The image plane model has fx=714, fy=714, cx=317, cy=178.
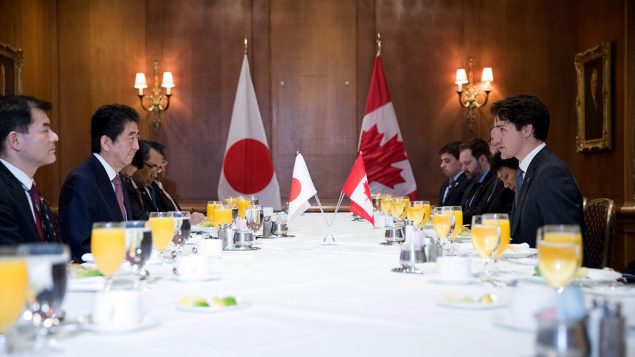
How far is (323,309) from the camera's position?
162 centimetres

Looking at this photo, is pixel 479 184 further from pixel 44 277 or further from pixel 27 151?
pixel 44 277

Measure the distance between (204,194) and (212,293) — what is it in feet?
18.7

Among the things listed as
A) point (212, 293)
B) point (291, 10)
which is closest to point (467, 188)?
point (291, 10)

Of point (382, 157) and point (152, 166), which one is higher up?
point (382, 157)

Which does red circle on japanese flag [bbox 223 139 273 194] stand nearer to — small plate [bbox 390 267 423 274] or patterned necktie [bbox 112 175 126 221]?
patterned necktie [bbox 112 175 126 221]

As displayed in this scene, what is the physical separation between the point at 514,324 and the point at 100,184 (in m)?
2.47

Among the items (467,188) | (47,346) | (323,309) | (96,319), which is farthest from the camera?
(467,188)

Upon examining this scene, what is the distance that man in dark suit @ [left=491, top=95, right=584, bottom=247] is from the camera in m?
3.12

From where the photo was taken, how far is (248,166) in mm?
7160

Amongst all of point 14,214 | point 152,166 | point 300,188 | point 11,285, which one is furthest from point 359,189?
point 11,285

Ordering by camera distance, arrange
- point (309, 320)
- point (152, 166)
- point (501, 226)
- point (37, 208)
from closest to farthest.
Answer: point (309, 320) → point (501, 226) → point (37, 208) → point (152, 166)

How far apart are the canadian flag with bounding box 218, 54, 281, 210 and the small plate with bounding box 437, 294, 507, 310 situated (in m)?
5.52

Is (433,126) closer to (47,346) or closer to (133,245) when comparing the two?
(133,245)

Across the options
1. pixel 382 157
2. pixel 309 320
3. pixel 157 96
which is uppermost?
pixel 157 96
